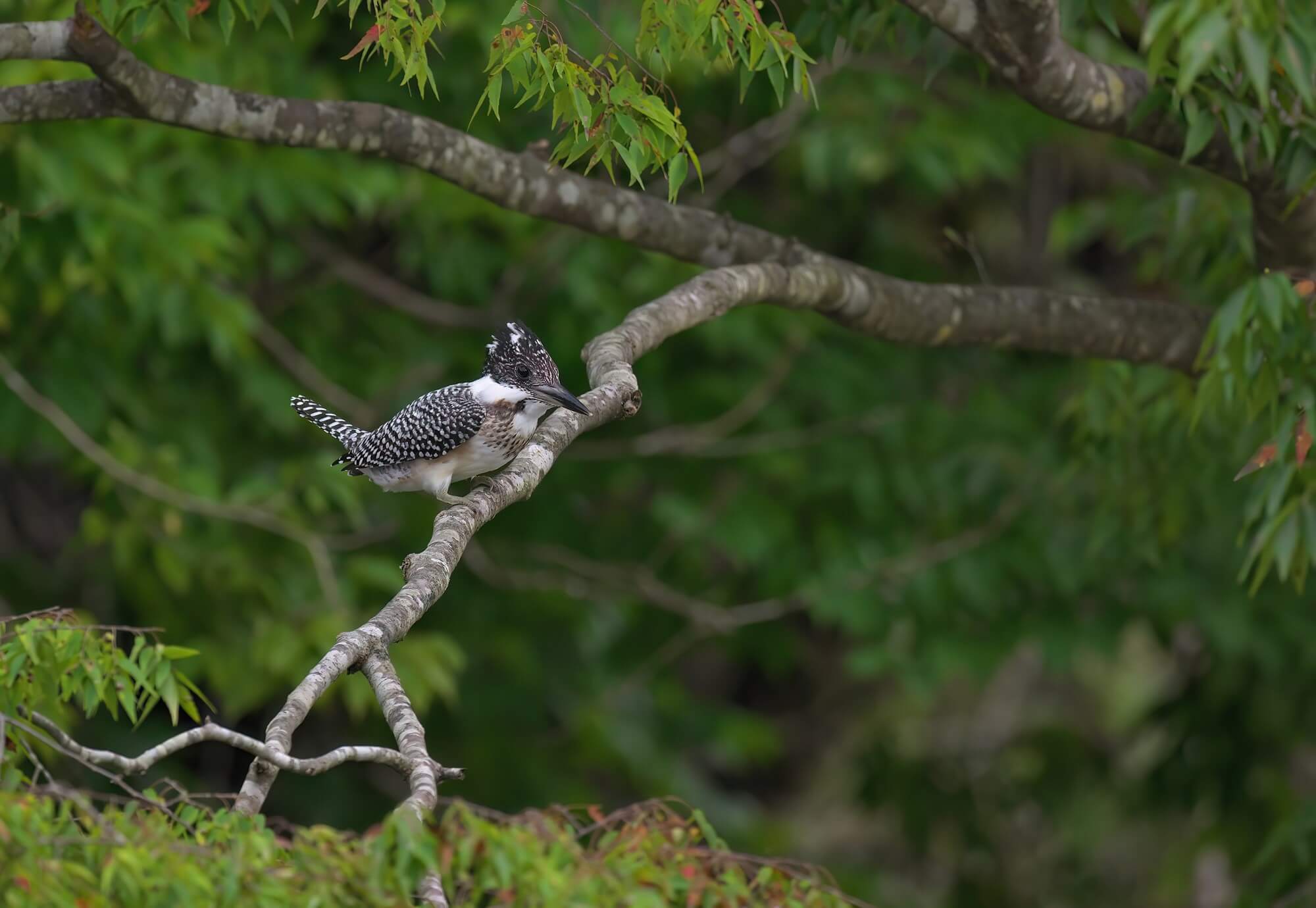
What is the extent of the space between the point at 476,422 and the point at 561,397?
48 cm

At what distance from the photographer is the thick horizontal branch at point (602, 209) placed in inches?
150

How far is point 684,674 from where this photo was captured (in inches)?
417

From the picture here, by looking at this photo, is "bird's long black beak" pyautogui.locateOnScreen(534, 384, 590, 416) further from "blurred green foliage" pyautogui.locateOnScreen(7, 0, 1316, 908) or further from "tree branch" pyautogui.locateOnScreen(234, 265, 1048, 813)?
"blurred green foliage" pyautogui.locateOnScreen(7, 0, 1316, 908)

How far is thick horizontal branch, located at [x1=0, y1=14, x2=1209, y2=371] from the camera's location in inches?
150

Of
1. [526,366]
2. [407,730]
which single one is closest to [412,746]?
[407,730]

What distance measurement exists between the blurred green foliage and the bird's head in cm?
128

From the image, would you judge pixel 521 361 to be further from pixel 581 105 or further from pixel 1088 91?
pixel 1088 91

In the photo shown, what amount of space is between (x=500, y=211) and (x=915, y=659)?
113 inches

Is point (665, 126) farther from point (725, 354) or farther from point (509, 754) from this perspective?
point (509, 754)

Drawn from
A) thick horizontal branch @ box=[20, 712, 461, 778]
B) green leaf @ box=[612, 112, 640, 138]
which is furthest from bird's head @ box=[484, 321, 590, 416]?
thick horizontal branch @ box=[20, 712, 461, 778]

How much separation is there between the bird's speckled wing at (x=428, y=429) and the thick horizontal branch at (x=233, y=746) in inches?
72.2

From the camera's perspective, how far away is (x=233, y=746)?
2383 mm

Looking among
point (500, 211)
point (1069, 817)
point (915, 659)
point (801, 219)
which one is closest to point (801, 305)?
point (500, 211)

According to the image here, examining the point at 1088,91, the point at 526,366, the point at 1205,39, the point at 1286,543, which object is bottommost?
the point at 1286,543
